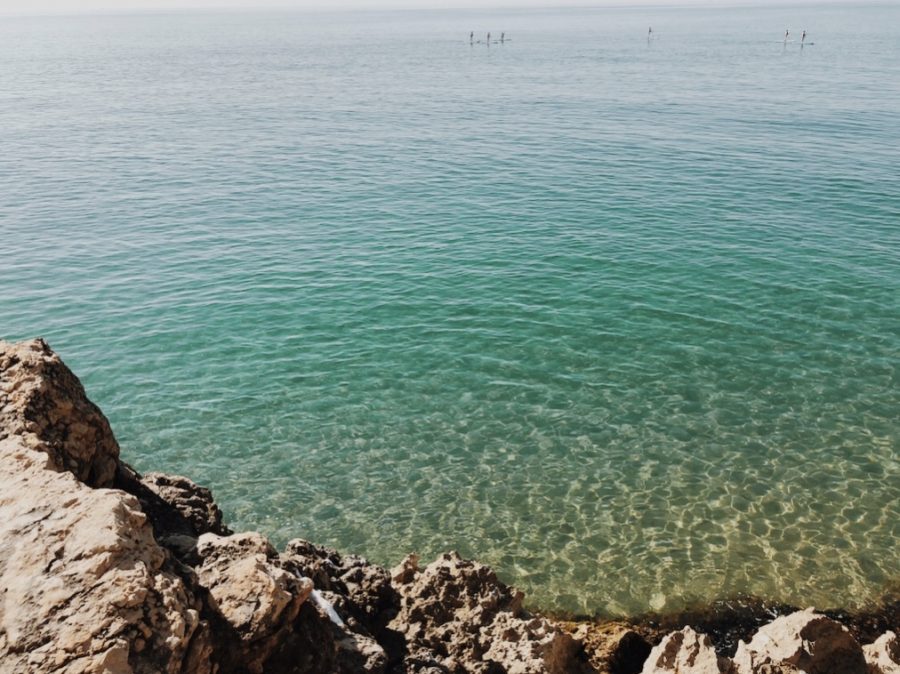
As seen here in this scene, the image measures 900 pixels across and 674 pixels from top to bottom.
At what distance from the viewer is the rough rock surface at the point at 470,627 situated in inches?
411

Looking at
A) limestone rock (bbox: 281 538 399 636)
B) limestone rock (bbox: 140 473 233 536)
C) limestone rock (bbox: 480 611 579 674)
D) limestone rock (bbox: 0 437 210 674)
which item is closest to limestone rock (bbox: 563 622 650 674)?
limestone rock (bbox: 480 611 579 674)

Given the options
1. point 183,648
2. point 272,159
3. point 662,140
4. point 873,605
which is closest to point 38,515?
point 183,648

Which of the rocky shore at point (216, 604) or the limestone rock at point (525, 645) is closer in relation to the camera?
the rocky shore at point (216, 604)

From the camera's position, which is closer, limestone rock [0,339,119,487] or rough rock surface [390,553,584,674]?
limestone rock [0,339,119,487]

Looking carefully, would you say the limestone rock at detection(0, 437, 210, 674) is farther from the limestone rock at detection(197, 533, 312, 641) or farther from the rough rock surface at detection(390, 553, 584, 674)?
the rough rock surface at detection(390, 553, 584, 674)

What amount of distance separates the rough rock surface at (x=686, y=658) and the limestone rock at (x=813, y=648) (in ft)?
2.41

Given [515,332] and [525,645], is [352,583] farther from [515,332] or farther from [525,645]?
[515,332]

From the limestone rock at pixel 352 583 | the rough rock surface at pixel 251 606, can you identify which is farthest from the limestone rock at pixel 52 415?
the limestone rock at pixel 352 583

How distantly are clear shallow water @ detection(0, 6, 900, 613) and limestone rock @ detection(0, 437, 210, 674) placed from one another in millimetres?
10155

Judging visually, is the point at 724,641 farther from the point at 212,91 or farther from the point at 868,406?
the point at 212,91

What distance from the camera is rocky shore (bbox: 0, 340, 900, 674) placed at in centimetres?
630

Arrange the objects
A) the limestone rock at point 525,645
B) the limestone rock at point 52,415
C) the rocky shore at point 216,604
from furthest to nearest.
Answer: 1. the limestone rock at point 525,645
2. the limestone rock at point 52,415
3. the rocky shore at point 216,604

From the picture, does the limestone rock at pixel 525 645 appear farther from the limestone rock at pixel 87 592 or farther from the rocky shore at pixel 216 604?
the limestone rock at pixel 87 592

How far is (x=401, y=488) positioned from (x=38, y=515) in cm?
1210
